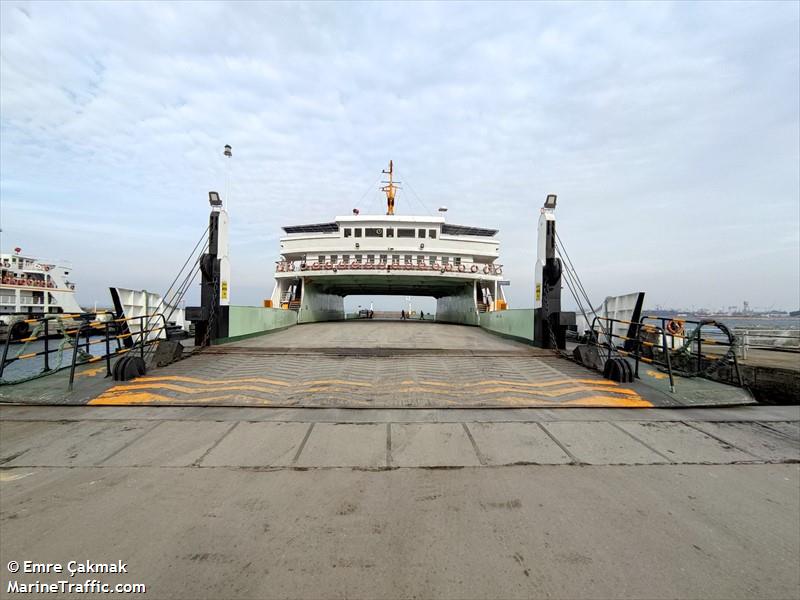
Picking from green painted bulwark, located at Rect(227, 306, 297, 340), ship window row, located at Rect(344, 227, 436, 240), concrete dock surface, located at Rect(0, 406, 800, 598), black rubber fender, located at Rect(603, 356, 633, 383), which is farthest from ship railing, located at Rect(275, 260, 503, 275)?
concrete dock surface, located at Rect(0, 406, 800, 598)

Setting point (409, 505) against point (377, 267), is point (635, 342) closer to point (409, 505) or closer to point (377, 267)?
point (409, 505)

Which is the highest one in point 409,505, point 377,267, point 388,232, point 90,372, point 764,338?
point 388,232

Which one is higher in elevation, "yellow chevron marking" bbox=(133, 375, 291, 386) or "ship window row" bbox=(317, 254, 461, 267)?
"ship window row" bbox=(317, 254, 461, 267)

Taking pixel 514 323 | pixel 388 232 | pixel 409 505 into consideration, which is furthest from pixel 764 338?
pixel 388 232

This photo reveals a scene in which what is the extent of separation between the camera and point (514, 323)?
1302 cm

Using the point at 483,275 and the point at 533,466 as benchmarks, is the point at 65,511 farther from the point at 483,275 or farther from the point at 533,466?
the point at 483,275

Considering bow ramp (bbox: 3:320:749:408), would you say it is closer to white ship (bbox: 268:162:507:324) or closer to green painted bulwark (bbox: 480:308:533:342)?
green painted bulwark (bbox: 480:308:533:342)

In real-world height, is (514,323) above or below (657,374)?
above

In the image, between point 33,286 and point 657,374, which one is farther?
point 33,286

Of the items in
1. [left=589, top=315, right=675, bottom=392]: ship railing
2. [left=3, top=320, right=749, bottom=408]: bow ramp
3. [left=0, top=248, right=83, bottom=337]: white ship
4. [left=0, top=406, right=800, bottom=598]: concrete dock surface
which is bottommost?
[left=0, top=406, right=800, bottom=598]: concrete dock surface

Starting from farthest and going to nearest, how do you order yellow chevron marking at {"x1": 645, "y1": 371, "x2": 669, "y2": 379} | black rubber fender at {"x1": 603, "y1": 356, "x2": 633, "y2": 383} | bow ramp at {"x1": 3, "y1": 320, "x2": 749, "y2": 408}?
yellow chevron marking at {"x1": 645, "y1": 371, "x2": 669, "y2": 379}
black rubber fender at {"x1": 603, "y1": 356, "x2": 633, "y2": 383}
bow ramp at {"x1": 3, "y1": 320, "x2": 749, "y2": 408}

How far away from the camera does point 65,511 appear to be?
3.01 metres

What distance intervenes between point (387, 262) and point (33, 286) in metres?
37.6

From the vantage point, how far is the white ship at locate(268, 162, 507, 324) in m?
20.0
